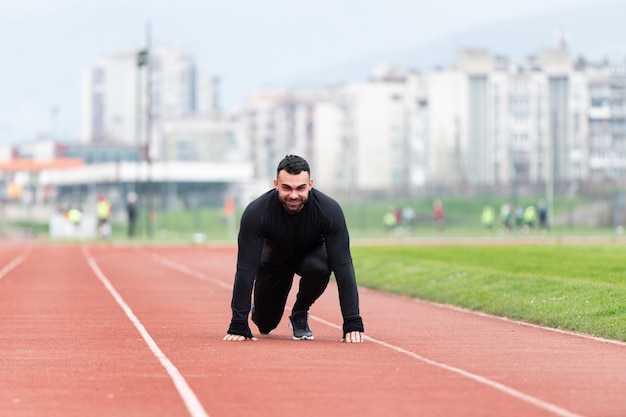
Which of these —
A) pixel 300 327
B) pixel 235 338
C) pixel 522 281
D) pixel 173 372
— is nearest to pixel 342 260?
pixel 300 327

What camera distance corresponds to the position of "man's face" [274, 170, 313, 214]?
16.2 m

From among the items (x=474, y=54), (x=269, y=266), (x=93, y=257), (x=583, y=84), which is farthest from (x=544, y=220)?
(x=583, y=84)

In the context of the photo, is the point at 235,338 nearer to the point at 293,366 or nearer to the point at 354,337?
the point at 354,337

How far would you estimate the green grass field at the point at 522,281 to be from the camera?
21.1 meters

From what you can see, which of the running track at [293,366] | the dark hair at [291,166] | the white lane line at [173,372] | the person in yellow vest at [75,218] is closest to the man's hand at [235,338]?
the running track at [293,366]

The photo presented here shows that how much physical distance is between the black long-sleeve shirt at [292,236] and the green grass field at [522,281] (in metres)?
3.49

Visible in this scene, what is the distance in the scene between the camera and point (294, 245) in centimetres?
1688

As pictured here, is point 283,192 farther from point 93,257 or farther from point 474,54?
point 474,54

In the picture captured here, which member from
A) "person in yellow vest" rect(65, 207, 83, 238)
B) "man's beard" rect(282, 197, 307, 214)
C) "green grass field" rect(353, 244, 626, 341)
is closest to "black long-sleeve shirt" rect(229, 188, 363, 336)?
"man's beard" rect(282, 197, 307, 214)

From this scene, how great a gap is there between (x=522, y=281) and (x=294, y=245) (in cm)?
1063

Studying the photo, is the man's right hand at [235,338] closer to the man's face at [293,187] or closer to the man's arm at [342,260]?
the man's arm at [342,260]

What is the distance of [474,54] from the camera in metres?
184

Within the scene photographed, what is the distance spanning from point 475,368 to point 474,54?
171115 millimetres

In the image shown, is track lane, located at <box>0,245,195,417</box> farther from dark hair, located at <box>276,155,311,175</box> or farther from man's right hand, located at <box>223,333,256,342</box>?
dark hair, located at <box>276,155,311,175</box>
